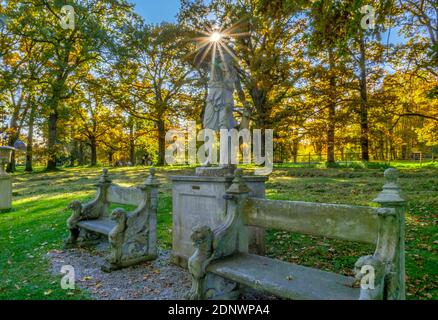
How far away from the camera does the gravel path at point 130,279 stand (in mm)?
4016

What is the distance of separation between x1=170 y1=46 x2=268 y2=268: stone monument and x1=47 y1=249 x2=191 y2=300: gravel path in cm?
39

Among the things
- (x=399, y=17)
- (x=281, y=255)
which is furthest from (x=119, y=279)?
(x=399, y=17)

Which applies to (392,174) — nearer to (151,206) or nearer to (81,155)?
(151,206)

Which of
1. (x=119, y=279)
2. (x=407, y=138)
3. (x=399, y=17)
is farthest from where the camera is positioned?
(x=407, y=138)

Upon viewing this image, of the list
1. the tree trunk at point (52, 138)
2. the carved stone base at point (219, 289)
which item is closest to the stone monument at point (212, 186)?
the carved stone base at point (219, 289)

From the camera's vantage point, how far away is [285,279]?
310 centimetres

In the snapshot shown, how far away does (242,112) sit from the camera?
20266 mm

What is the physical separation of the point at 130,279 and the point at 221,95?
3.20 meters

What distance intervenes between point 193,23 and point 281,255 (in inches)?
703

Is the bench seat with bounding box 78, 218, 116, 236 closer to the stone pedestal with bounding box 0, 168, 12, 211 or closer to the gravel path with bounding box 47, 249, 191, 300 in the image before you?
the gravel path with bounding box 47, 249, 191, 300

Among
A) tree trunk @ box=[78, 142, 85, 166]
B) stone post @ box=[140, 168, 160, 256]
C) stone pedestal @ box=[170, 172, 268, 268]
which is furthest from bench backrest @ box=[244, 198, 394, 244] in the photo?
tree trunk @ box=[78, 142, 85, 166]

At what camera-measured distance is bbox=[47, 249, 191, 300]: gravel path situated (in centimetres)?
402

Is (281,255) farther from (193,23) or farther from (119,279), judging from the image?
(193,23)
